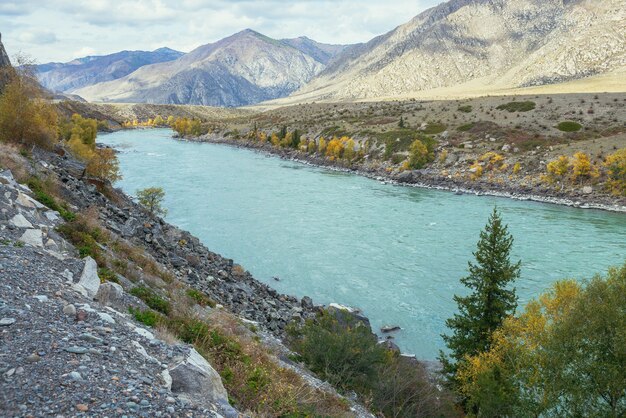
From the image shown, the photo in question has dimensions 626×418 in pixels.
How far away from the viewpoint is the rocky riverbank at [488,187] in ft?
194

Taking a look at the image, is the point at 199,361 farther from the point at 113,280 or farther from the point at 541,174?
the point at 541,174

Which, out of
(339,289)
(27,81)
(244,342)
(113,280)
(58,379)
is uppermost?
(27,81)

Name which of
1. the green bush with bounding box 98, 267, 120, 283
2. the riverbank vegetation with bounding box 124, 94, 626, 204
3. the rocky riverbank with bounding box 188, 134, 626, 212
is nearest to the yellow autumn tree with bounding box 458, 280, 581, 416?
the green bush with bounding box 98, 267, 120, 283

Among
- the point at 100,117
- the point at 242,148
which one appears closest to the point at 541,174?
the point at 242,148

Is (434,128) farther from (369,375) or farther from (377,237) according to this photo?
(369,375)

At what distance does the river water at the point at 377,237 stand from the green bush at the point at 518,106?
147ft

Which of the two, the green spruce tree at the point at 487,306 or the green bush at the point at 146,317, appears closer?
the green bush at the point at 146,317

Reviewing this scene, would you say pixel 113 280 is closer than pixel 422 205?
Yes

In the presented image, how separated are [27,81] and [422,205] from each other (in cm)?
4611

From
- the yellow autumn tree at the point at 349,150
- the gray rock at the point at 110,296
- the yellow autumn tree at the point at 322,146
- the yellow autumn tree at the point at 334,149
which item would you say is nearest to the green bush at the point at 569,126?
the yellow autumn tree at the point at 349,150

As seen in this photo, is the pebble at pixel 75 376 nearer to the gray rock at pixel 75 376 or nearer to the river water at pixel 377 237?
the gray rock at pixel 75 376

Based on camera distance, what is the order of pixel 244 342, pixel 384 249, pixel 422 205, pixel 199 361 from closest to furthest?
1. pixel 199 361
2. pixel 244 342
3. pixel 384 249
4. pixel 422 205

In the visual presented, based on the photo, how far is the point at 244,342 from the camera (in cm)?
1320

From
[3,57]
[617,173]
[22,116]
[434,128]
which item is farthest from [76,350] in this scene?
[434,128]
